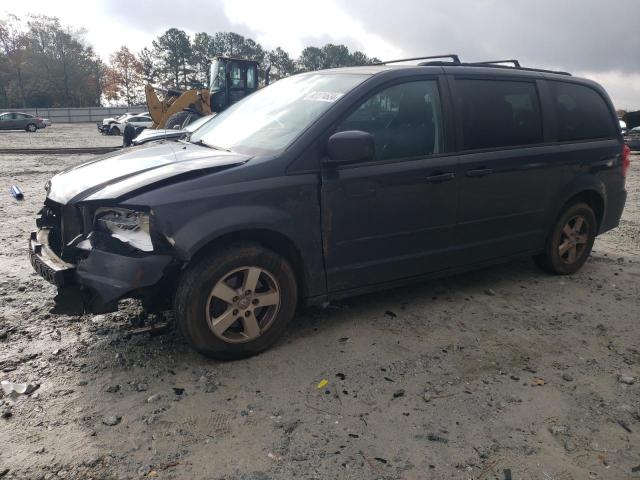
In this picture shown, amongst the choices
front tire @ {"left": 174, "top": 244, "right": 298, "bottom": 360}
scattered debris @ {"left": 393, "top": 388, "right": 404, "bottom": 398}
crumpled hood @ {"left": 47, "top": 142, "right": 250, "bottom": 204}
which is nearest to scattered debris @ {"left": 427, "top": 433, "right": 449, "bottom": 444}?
scattered debris @ {"left": 393, "top": 388, "right": 404, "bottom": 398}

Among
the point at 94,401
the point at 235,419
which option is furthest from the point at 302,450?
the point at 94,401

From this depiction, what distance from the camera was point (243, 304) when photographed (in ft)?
10.8

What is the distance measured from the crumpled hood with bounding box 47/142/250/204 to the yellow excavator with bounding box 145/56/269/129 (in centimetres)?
1430

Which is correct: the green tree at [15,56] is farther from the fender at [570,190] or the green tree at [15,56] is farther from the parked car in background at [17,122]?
the fender at [570,190]

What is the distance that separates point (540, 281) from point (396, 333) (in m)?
1.98

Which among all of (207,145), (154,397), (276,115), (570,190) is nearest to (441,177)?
(276,115)

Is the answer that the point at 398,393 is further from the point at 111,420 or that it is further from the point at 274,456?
the point at 111,420

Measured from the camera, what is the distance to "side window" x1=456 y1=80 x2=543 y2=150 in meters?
4.13

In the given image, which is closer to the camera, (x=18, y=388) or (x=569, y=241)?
(x=18, y=388)

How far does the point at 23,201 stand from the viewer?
8.27 meters

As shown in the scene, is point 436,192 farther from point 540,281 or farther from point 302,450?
point 302,450

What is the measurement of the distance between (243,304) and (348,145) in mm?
1207

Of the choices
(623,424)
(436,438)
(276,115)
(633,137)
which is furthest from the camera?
(633,137)

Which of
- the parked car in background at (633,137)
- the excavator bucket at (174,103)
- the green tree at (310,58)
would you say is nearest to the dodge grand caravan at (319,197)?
the excavator bucket at (174,103)
